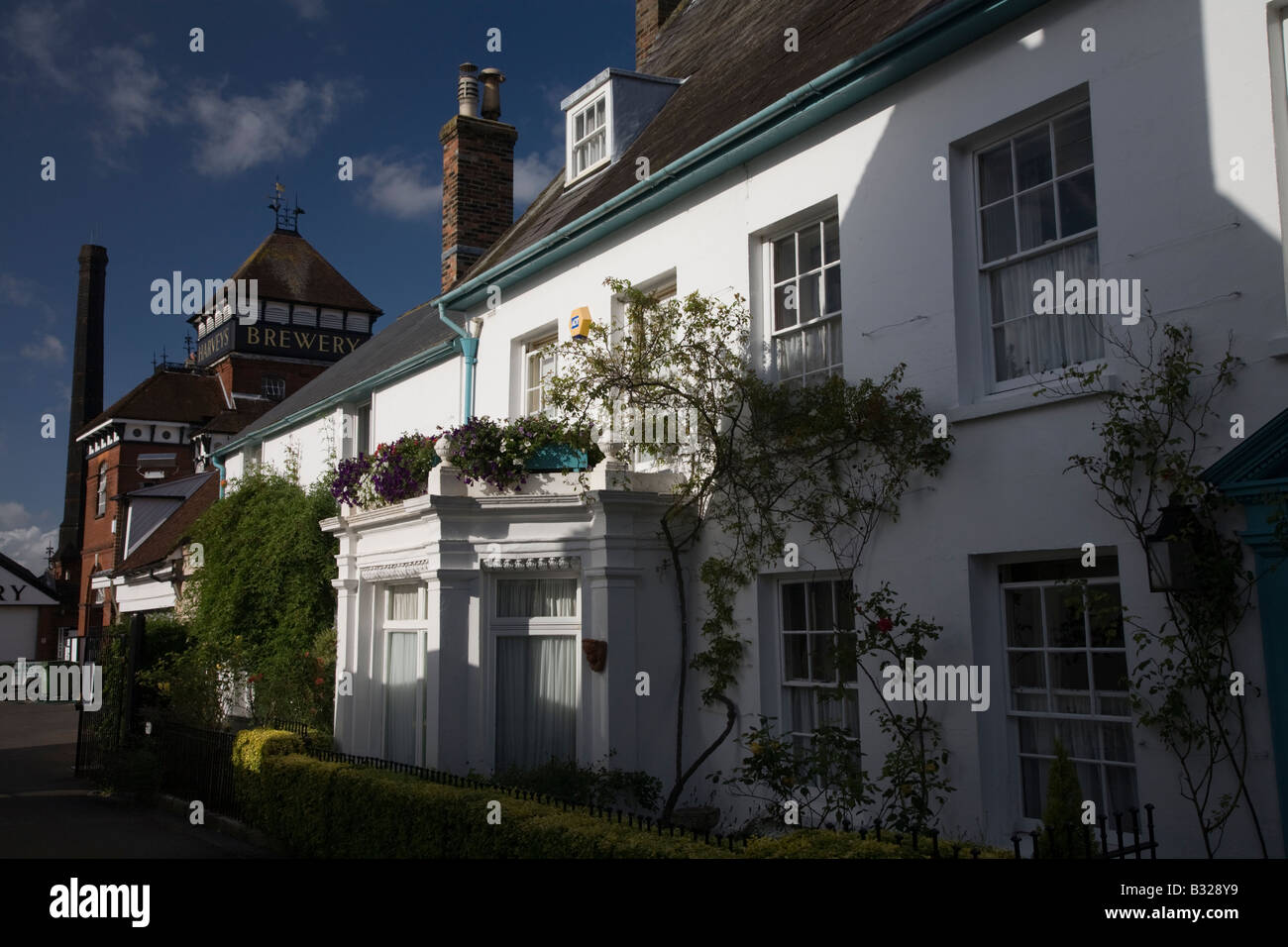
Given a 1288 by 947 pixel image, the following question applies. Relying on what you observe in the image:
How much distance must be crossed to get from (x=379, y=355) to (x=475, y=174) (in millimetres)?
4436

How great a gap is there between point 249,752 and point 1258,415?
10.5 meters

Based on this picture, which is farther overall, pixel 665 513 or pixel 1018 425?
pixel 665 513

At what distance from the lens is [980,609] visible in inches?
308

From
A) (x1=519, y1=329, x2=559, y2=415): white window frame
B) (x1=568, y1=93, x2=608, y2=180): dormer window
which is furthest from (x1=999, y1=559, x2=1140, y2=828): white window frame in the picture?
(x1=568, y1=93, x2=608, y2=180): dormer window

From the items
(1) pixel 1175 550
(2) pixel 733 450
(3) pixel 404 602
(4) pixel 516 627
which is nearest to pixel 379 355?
(3) pixel 404 602

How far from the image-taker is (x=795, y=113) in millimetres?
9578

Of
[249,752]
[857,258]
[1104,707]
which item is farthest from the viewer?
[249,752]

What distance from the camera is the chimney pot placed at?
19.8 metres

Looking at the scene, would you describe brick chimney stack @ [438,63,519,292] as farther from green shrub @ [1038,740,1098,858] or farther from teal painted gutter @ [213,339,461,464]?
green shrub @ [1038,740,1098,858]

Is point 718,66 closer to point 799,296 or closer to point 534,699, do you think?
point 799,296

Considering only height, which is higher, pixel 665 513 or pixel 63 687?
pixel 665 513

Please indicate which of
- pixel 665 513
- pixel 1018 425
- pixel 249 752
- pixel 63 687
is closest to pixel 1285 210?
pixel 1018 425

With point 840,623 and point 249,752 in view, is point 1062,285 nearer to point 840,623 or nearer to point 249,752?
point 840,623

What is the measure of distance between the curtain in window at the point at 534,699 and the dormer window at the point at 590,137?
6982 mm
